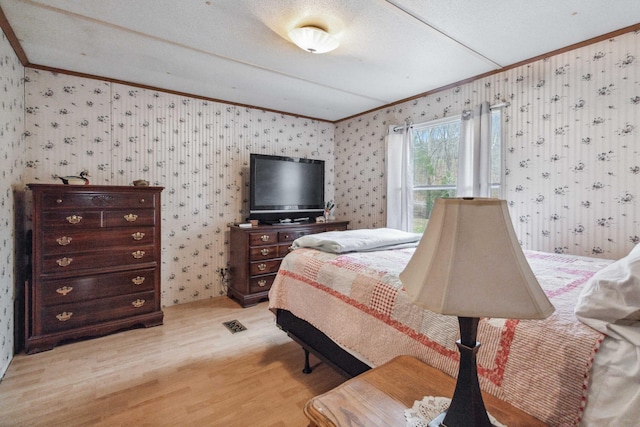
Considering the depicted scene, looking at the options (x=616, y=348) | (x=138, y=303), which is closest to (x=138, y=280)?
(x=138, y=303)

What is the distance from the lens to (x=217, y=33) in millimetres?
2164

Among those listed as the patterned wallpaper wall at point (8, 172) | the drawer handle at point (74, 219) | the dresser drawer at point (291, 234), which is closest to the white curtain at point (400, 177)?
the dresser drawer at point (291, 234)

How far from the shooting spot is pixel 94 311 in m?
2.56

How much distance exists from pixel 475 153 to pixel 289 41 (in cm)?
199

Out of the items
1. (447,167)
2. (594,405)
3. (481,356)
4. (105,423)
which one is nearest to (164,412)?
(105,423)

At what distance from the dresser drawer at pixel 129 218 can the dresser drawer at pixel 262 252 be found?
1.07 m

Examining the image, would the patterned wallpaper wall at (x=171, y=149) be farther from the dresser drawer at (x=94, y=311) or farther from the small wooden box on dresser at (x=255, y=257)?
the dresser drawer at (x=94, y=311)

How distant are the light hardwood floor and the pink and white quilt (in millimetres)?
488

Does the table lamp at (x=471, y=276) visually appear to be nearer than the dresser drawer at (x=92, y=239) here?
Yes

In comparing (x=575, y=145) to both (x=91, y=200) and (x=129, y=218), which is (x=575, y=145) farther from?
(x=91, y=200)

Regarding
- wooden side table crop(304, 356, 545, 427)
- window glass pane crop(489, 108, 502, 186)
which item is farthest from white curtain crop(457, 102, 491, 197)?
wooden side table crop(304, 356, 545, 427)

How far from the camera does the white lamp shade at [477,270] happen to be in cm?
61

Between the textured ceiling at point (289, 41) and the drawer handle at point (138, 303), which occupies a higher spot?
the textured ceiling at point (289, 41)

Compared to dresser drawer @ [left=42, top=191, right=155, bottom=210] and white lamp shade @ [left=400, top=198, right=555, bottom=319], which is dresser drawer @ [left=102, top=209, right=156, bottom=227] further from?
white lamp shade @ [left=400, top=198, right=555, bottom=319]
